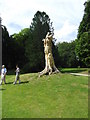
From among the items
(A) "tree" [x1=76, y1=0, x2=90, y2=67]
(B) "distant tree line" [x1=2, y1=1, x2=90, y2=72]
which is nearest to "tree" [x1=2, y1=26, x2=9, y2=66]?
(B) "distant tree line" [x1=2, y1=1, x2=90, y2=72]

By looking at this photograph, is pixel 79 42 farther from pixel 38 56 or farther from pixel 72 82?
pixel 72 82

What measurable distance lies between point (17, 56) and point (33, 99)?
4015 centimetres

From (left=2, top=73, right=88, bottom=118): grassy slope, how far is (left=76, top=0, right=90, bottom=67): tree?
24.0 m

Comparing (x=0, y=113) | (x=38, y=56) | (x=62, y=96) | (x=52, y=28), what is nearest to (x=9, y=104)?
(x=0, y=113)

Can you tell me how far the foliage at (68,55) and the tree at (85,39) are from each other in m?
32.1

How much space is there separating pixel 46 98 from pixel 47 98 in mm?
66

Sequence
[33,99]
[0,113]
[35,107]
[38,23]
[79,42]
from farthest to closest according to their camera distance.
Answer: [38,23], [79,42], [33,99], [35,107], [0,113]

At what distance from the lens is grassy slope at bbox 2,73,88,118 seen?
1170 centimetres

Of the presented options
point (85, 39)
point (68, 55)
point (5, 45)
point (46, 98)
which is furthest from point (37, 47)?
point (68, 55)

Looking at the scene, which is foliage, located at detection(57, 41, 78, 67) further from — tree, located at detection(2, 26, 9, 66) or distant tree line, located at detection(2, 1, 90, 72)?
tree, located at detection(2, 26, 9, 66)

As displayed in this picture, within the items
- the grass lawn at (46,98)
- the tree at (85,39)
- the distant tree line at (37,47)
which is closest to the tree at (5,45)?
the distant tree line at (37,47)

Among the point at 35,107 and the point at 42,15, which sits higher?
the point at 42,15

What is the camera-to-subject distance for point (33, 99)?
1445cm

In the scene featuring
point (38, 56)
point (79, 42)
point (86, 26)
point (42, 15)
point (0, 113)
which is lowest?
point (0, 113)
